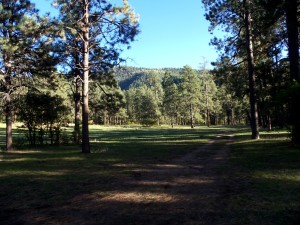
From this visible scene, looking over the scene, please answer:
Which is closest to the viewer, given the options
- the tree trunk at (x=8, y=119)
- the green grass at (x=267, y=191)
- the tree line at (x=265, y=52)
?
the green grass at (x=267, y=191)

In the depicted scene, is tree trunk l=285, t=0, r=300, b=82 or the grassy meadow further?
tree trunk l=285, t=0, r=300, b=82

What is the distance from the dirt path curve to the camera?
20.1 ft

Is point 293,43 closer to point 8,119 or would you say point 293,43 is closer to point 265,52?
point 265,52

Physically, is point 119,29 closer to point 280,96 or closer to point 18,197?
point 280,96

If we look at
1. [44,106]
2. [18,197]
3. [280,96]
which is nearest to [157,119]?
[44,106]

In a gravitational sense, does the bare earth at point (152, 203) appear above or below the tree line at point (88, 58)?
below

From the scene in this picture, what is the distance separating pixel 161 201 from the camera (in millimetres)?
7465

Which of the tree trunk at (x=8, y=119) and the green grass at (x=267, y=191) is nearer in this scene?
the green grass at (x=267, y=191)

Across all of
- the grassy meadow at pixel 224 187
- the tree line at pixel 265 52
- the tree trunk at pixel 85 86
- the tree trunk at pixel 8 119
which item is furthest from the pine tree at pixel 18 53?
the tree line at pixel 265 52

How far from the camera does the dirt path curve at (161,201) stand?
6133 mm

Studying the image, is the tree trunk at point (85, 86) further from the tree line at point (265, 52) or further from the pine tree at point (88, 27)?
the tree line at point (265, 52)

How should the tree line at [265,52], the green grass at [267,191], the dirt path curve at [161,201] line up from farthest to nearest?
the tree line at [265,52] → the dirt path curve at [161,201] → the green grass at [267,191]

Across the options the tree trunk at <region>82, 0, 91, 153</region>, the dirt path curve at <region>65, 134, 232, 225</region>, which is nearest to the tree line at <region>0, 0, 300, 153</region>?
the tree trunk at <region>82, 0, 91, 153</region>

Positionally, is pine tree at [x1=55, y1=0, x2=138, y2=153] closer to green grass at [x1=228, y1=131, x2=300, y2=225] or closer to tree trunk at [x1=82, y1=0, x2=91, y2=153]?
tree trunk at [x1=82, y1=0, x2=91, y2=153]
